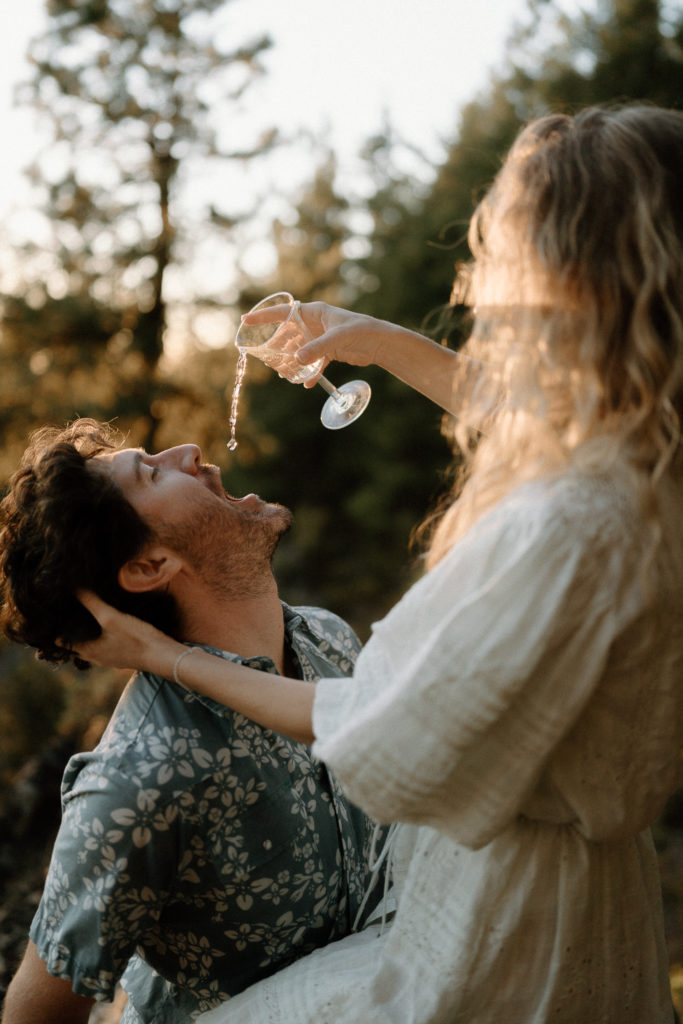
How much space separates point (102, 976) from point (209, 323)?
25.6 ft

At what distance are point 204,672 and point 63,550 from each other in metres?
0.60

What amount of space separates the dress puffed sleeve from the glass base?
121 cm

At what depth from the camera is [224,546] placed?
2473 mm

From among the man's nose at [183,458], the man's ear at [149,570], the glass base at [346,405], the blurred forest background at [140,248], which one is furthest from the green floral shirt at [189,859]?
the blurred forest background at [140,248]

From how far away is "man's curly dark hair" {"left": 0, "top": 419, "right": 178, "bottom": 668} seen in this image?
2201 millimetres

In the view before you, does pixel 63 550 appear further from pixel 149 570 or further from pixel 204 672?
pixel 204 672

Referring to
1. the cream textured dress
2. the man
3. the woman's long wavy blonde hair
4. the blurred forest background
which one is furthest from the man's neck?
the blurred forest background

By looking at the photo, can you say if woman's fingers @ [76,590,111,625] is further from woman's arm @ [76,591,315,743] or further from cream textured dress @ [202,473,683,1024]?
cream textured dress @ [202,473,683,1024]

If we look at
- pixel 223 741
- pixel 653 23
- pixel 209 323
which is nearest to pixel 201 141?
pixel 209 323

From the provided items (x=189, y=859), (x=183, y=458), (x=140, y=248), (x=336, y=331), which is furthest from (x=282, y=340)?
(x=140, y=248)

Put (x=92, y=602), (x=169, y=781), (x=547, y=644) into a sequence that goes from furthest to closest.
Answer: (x=92, y=602)
(x=169, y=781)
(x=547, y=644)

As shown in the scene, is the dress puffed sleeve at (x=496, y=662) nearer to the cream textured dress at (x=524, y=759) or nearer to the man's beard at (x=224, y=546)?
the cream textured dress at (x=524, y=759)

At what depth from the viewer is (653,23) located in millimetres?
9242

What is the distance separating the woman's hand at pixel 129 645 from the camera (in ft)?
6.42
